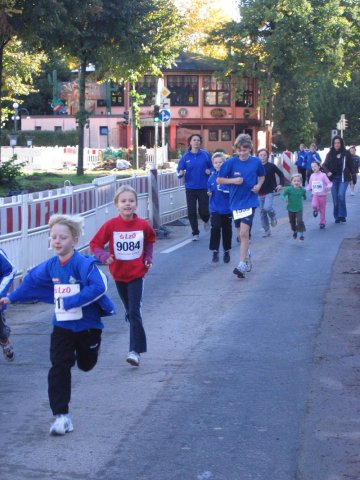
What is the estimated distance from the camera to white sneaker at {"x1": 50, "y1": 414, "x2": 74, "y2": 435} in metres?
6.15

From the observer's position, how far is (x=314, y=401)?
700 centimetres

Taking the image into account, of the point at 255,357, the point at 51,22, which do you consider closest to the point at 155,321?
the point at 255,357

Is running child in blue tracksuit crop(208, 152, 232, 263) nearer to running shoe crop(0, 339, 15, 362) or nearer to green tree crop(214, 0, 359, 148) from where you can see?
→ running shoe crop(0, 339, 15, 362)

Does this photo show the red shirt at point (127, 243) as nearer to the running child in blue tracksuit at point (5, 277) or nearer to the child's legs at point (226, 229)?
the running child in blue tracksuit at point (5, 277)

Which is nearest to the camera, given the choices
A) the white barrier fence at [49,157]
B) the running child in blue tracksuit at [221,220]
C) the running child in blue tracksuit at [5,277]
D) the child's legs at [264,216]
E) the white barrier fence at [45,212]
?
the running child in blue tracksuit at [5,277]

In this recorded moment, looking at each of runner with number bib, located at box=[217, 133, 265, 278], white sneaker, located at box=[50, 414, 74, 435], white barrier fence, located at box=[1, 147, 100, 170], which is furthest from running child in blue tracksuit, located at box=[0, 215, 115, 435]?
white barrier fence, located at box=[1, 147, 100, 170]

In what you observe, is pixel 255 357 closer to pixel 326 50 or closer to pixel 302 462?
pixel 302 462

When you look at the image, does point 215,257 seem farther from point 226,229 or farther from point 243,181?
point 243,181

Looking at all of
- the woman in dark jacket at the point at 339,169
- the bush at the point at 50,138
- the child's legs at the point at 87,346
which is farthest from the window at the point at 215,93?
the child's legs at the point at 87,346

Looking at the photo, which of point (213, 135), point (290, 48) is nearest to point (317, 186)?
point (290, 48)

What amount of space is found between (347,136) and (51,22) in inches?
2431

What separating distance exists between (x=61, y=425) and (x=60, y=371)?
0.35 metres

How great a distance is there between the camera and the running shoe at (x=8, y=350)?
27.2 feet

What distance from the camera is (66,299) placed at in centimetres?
623
